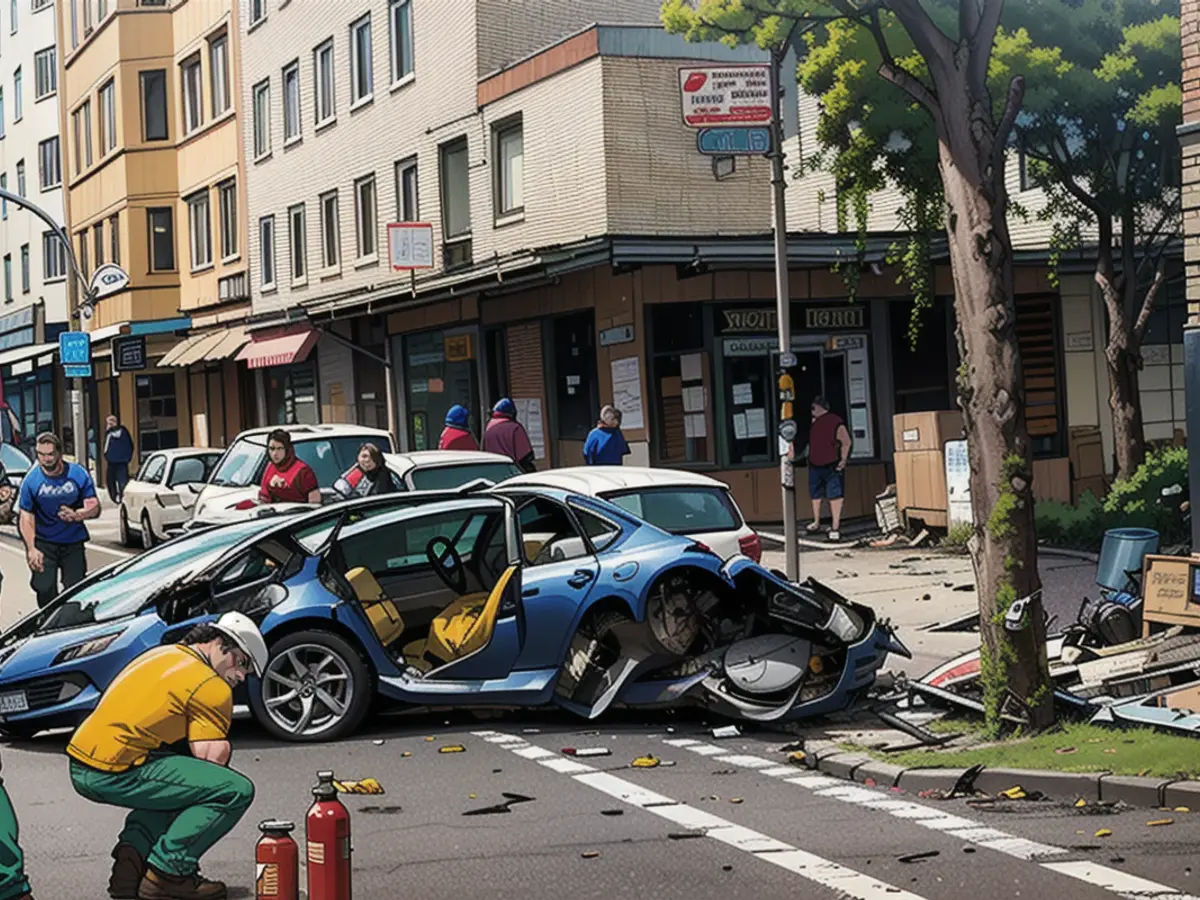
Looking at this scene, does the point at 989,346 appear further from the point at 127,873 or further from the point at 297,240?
the point at 297,240

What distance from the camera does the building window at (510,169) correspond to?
29.3 metres

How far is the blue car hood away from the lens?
36.4 ft

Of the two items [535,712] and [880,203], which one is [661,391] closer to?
[880,203]

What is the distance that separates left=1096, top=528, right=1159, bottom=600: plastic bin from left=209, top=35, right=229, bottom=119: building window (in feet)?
108

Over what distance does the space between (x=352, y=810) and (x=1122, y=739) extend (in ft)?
12.8

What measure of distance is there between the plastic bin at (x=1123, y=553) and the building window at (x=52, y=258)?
48.2m

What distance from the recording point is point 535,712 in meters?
12.3

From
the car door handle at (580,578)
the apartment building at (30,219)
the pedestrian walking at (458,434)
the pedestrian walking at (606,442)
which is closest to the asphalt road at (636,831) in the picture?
the car door handle at (580,578)

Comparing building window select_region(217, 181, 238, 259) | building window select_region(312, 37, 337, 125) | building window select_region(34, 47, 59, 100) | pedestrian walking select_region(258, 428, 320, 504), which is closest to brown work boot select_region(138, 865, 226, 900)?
pedestrian walking select_region(258, 428, 320, 504)

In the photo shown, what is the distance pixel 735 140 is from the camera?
16.9 meters

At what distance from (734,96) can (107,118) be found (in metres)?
35.5

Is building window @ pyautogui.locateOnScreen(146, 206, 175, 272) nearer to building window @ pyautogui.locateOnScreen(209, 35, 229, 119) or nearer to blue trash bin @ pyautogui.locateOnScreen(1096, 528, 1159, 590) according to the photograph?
building window @ pyautogui.locateOnScreen(209, 35, 229, 119)

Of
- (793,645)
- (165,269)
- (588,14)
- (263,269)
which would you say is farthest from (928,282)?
(165,269)

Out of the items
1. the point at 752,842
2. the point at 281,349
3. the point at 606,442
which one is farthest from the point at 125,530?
the point at 752,842
